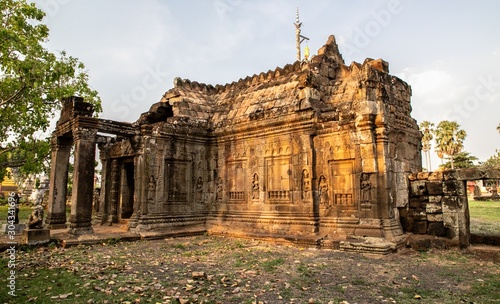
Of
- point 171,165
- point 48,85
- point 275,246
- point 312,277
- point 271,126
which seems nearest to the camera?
point 312,277

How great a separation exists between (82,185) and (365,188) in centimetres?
780

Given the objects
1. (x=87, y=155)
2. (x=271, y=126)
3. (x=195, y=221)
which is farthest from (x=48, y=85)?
(x=271, y=126)

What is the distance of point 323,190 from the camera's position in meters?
9.72

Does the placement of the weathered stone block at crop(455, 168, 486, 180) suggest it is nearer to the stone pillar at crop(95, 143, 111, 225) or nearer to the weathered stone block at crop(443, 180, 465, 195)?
the weathered stone block at crop(443, 180, 465, 195)

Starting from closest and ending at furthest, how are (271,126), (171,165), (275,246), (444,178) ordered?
(444,178) < (275,246) < (271,126) < (171,165)

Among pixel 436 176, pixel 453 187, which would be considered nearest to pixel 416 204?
pixel 436 176

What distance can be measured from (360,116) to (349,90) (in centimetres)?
130

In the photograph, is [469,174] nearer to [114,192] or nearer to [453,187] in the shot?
[453,187]

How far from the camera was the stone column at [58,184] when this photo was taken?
38.3ft

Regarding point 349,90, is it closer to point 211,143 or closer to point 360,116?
point 360,116

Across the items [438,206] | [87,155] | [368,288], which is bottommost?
[368,288]

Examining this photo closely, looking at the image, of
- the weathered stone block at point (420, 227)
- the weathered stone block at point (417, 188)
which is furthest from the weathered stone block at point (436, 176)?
the weathered stone block at point (420, 227)

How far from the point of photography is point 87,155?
9.98 m

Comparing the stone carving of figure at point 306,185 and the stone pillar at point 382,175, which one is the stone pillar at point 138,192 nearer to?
the stone carving of figure at point 306,185
